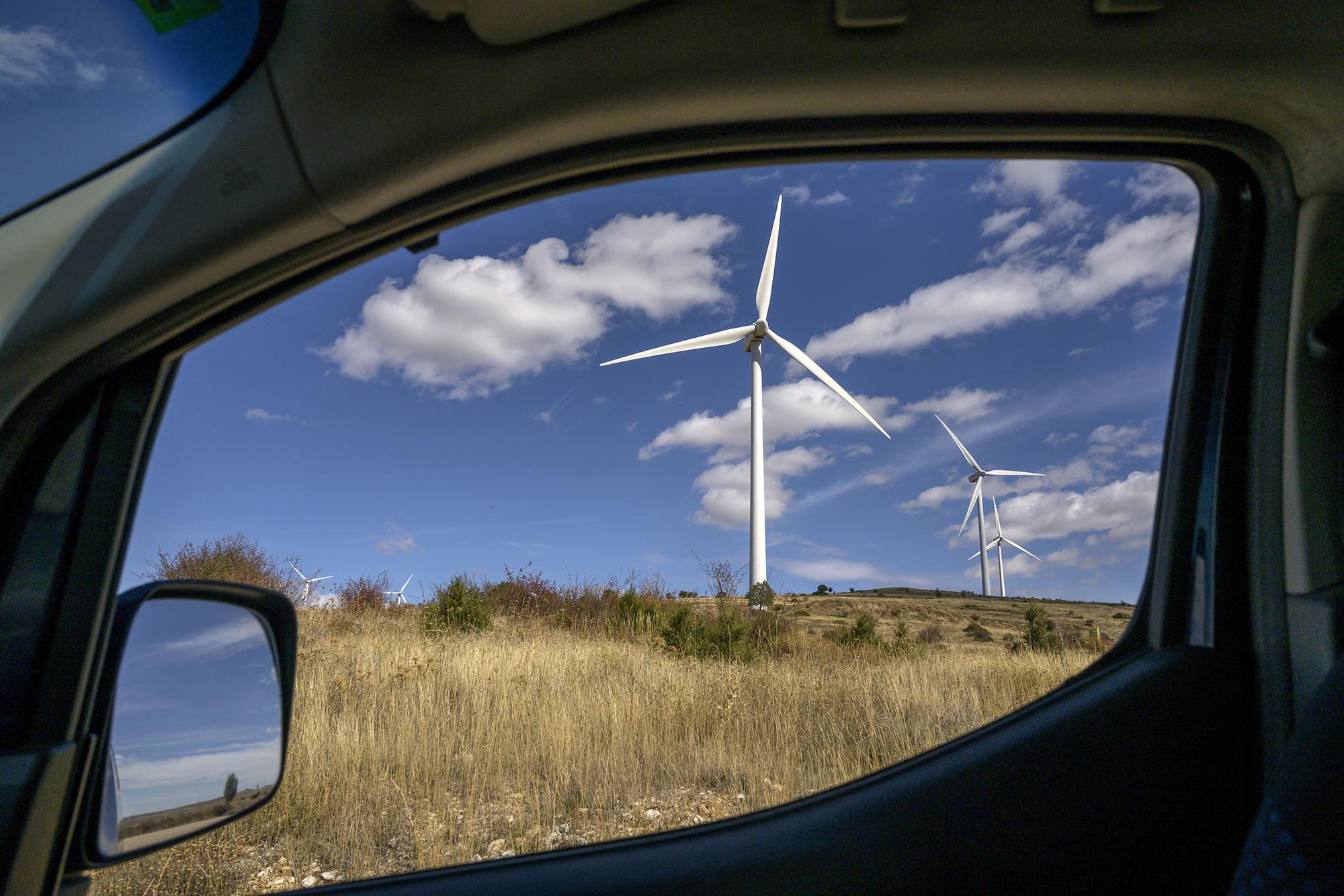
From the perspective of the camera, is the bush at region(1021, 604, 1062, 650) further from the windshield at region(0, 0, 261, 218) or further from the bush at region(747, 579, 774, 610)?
the bush at region(747, 579, 774, 610)

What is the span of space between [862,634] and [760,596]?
4.49 meters

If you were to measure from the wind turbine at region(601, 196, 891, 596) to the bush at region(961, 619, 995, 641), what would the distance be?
9097mm

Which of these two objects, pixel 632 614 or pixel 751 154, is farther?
pixel 632 614

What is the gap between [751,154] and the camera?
123 cm

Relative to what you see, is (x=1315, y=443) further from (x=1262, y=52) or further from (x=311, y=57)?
(x=311, y=57)

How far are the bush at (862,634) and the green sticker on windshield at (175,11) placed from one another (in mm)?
4668

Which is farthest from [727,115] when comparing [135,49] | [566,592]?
[566,592]

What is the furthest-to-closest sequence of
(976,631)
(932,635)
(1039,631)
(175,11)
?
(932,635) < (976,631) < (1039,631) < (175,11)

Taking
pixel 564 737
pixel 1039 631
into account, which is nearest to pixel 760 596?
pixel 564 737

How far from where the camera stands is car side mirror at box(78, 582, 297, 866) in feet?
3.15

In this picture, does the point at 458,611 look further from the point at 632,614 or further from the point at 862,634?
the point at 862,634

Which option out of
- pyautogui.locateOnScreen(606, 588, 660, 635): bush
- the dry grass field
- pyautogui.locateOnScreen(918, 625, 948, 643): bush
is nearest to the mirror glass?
the dry grass field

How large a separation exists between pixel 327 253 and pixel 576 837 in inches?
127

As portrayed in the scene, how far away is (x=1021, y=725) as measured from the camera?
1.38 metres
